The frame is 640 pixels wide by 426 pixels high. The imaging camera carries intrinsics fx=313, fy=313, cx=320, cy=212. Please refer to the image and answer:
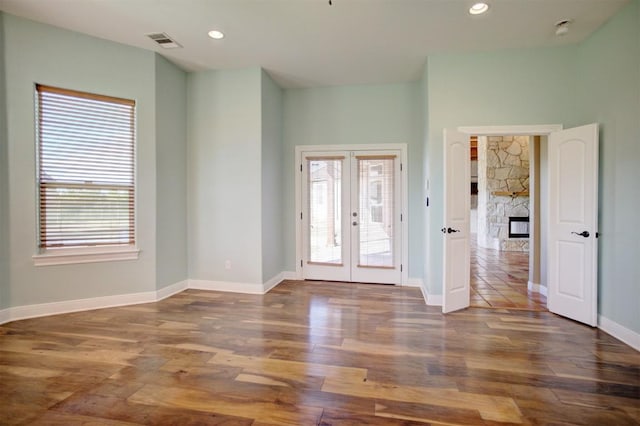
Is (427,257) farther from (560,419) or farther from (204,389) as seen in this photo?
(204,389)

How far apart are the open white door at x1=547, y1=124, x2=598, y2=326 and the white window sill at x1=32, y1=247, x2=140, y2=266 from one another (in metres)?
5.00

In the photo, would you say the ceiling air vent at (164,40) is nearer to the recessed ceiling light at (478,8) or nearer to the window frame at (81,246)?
the window frame at (81,246)

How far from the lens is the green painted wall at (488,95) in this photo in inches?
145

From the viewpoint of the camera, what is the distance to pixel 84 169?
3.61m

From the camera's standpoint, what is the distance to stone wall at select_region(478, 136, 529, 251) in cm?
839

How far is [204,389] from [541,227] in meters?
4.70

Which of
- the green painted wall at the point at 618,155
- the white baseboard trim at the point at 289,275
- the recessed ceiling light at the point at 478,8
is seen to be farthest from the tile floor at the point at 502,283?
the recessed ceiling light at the point at 478,8

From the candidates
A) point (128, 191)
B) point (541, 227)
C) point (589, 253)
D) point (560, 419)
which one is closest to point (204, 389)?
point (560, 419)

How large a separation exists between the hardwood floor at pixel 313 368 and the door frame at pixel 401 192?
1.32 meters

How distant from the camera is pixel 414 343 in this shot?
9.30 ft

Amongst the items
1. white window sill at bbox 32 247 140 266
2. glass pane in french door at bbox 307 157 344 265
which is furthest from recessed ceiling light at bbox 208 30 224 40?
white window sill at bbox 32 247 140 266

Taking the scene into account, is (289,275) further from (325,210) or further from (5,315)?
(5,315)

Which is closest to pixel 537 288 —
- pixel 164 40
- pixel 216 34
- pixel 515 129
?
pixel 515 129

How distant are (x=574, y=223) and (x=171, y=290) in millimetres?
4950
